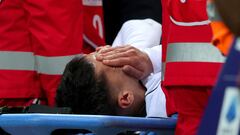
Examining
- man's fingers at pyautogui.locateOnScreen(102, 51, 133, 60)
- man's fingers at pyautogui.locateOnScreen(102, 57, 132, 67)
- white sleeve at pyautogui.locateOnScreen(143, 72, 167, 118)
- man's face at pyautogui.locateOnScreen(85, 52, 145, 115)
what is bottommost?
white sleeve at pyautogui.locateOnScreen(143, 72, 167, 118)

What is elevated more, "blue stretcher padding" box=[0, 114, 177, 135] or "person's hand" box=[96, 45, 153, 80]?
"person's hand" box=[96, 45, 153, 80]

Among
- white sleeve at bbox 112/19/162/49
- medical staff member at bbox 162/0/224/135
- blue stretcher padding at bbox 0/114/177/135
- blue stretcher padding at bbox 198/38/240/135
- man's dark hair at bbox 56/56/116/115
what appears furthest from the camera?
white sleeve at bbox 112/19/162/49

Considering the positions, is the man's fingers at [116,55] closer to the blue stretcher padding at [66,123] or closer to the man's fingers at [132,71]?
the man's fingers at [132,71]

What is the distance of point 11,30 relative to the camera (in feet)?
7.66

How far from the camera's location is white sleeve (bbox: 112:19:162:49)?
7.13 feet

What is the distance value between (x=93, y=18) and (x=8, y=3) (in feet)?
1.09

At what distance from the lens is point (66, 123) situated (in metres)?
1.61

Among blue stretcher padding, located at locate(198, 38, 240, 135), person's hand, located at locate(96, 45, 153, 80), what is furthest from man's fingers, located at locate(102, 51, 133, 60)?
blue stretcher padding, located at locate(198, 38, 240, 135)

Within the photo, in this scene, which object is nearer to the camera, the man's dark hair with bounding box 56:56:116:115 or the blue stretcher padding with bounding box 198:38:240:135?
the blue stretcher padding with bounding box 198:38:240:135

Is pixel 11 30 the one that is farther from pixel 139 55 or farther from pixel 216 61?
pixel 216 61

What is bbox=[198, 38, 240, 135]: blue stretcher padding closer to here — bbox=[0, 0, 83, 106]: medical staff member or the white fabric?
the white fabric

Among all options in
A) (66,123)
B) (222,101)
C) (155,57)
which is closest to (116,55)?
(155,57)

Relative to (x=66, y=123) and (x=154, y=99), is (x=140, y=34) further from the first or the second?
(x=66, y=123)

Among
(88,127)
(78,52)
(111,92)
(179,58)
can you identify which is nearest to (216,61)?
(179,58)
